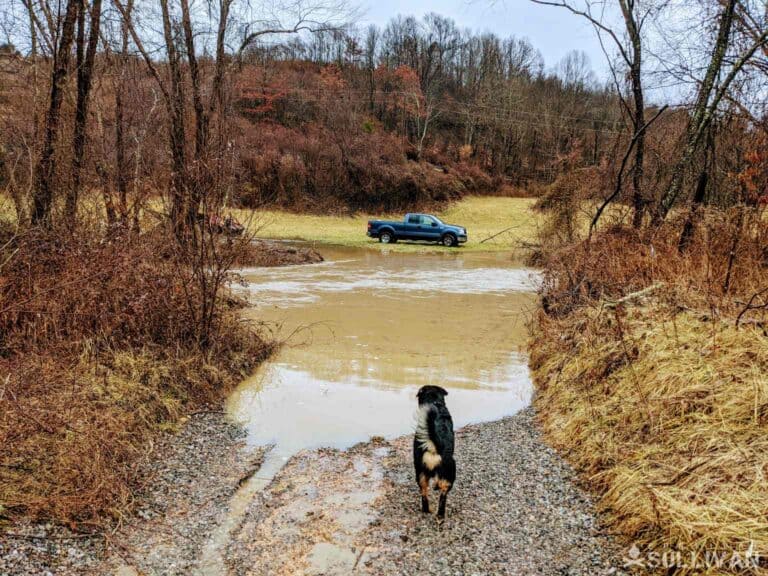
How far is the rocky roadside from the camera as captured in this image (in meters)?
3.64

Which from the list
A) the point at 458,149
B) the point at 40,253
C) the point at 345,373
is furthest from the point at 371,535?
the point at 458,149

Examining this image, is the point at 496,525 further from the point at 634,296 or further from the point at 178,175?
the point at 178,175

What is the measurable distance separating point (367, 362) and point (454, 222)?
3547cm

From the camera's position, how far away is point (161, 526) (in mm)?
4059

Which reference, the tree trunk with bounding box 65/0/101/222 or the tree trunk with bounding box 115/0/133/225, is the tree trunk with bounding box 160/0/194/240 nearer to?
the tree trunk with bounding box 115/0/133/225

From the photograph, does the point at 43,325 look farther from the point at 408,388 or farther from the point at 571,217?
the point at 571,217

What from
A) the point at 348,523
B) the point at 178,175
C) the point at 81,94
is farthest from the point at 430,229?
the point at 348,523

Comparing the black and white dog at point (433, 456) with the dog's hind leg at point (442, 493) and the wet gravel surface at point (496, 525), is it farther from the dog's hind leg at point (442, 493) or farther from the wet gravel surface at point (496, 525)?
the wet gravel surface at point (496, 525)

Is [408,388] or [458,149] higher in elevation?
[458,149]

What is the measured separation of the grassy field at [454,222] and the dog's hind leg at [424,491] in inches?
826

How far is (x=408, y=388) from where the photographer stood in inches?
305

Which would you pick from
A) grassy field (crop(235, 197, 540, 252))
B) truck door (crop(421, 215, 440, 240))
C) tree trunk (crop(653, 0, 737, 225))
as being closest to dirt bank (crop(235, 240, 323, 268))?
grassy field (crop(235, 197, 540, 252))

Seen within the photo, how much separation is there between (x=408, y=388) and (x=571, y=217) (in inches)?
564

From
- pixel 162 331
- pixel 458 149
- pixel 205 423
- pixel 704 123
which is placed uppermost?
pixel 458 149
